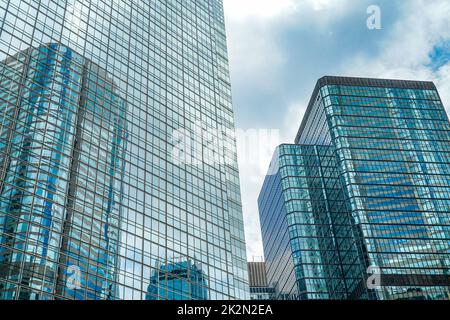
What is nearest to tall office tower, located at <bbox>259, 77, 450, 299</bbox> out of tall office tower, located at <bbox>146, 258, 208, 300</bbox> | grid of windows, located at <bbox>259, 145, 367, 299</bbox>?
grid of windows, located at <bbox>259, 145, 367, 299</bbox>

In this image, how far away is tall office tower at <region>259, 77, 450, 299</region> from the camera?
12838 cm

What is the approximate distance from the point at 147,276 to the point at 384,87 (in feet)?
420

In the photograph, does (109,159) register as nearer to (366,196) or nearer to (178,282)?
(178,282)

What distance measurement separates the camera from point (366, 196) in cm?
13662

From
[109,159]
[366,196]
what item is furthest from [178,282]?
[366,196]

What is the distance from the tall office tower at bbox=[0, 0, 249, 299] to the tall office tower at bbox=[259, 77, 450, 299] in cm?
6435

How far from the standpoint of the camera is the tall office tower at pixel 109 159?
49156 mm

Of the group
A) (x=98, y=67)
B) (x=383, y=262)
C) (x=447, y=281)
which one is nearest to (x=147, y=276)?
(x=98, y=67)

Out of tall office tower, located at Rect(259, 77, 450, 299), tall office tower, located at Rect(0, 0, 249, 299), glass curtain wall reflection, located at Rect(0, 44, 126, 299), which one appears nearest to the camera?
glass curtain wall reflection, located at Rect(0, 44, 126, 299)

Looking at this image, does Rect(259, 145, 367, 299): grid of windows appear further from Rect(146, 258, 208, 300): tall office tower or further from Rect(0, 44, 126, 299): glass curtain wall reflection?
Rect(0, 44, 126, 299): glass curtain wall reflection

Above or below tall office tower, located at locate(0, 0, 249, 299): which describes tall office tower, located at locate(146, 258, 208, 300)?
below

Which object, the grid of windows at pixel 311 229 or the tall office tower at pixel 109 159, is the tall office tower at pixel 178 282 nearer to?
the tall office tower at pixel 109 159

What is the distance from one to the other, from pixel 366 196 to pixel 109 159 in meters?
92.8

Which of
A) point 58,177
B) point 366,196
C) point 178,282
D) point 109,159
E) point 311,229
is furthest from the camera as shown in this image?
point 311,229
